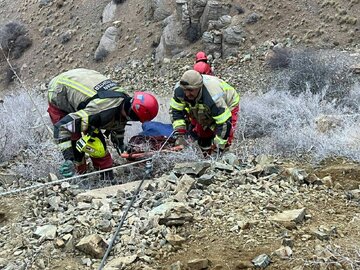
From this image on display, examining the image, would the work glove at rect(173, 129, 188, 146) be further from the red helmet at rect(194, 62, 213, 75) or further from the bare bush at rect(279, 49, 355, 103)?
the bare bush at rect(279, 49, 355, 103)

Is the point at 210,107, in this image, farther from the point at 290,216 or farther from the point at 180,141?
the point at 290,216

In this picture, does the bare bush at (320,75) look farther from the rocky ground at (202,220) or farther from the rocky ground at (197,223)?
the rocky ground at (197,223)

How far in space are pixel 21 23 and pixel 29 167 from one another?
20.5 metres

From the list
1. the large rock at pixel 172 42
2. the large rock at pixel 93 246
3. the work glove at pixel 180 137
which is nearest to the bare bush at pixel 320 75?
the large rock at pixel 172 42

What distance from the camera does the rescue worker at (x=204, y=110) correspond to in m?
6.09

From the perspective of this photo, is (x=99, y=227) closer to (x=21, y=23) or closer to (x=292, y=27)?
(x=292, y=27)

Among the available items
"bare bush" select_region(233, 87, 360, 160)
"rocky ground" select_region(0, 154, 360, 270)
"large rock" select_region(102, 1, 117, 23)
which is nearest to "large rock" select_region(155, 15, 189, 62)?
"large rock" select_region(102, 1, 117, 23)

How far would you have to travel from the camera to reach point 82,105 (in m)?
5.89

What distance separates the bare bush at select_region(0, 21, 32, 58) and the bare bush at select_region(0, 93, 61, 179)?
1599cm

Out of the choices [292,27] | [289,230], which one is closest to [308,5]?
[292,27]

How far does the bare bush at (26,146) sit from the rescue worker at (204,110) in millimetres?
1604

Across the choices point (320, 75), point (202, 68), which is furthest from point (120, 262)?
point (320, 75)

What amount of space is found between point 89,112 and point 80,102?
1.00 ft

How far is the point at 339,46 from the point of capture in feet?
57.7
